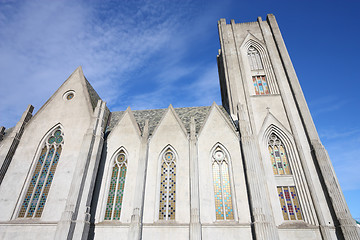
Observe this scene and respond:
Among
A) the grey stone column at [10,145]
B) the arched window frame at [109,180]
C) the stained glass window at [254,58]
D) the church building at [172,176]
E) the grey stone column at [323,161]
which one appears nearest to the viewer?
the grey stone column at [323,161]

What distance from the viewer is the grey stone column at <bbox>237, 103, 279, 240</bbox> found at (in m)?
11.4

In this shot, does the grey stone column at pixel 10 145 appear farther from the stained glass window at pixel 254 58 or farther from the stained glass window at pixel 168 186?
the stained glass window at pixel 254 58

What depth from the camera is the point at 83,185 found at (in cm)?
1280

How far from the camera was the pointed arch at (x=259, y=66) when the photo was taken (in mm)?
18953

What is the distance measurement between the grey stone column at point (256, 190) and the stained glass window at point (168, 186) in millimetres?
5120

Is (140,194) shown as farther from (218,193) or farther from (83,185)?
(218,193)

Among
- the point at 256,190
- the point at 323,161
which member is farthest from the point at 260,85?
the point at 256,190

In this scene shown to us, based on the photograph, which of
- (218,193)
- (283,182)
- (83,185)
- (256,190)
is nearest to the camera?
(256,190)

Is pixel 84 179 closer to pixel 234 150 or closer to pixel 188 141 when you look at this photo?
pixel 188 141

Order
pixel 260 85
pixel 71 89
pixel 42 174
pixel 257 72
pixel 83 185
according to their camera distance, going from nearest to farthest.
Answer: pixel 83 185
pixel 42 174
pixel 71 89
pixel 260 85
pixel 257 72

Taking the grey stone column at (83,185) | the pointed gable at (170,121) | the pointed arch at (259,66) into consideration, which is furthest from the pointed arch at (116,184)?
the pointed arch at (259,66)

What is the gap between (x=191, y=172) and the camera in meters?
13.6

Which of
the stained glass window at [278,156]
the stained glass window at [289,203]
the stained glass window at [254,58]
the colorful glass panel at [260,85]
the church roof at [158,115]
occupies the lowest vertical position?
the stained glass window at [289,203]

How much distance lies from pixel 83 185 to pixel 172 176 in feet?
19.5
